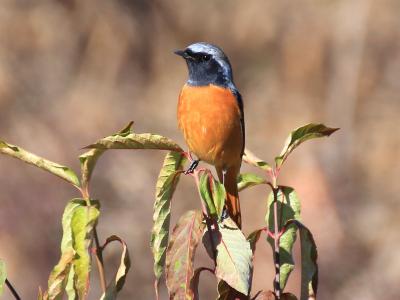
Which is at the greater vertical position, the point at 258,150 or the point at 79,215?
the point at 79,215

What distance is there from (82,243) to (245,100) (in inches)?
383

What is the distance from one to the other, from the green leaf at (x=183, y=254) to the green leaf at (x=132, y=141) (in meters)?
0.18

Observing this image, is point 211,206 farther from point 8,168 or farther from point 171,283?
point 8,168

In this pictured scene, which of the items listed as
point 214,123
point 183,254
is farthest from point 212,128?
point 183,254

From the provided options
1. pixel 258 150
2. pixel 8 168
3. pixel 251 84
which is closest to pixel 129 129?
pixel 8 168

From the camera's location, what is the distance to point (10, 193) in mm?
8953

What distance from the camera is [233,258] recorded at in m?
2.14

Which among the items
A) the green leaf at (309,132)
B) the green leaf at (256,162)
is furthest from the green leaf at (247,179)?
the green leaf at (309,132)

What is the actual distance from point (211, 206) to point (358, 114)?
9.37m

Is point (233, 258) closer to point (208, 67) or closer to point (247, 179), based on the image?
point (247, 179)

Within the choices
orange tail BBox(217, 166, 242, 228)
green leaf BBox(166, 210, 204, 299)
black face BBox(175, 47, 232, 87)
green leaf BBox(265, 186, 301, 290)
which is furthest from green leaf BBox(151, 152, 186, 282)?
black face BBox(175, 47, 232, 87)

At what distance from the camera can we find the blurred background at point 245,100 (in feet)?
32.1

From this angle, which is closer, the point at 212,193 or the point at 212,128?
the point at 212,193

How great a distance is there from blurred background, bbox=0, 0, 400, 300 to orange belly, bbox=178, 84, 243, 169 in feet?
18.6
